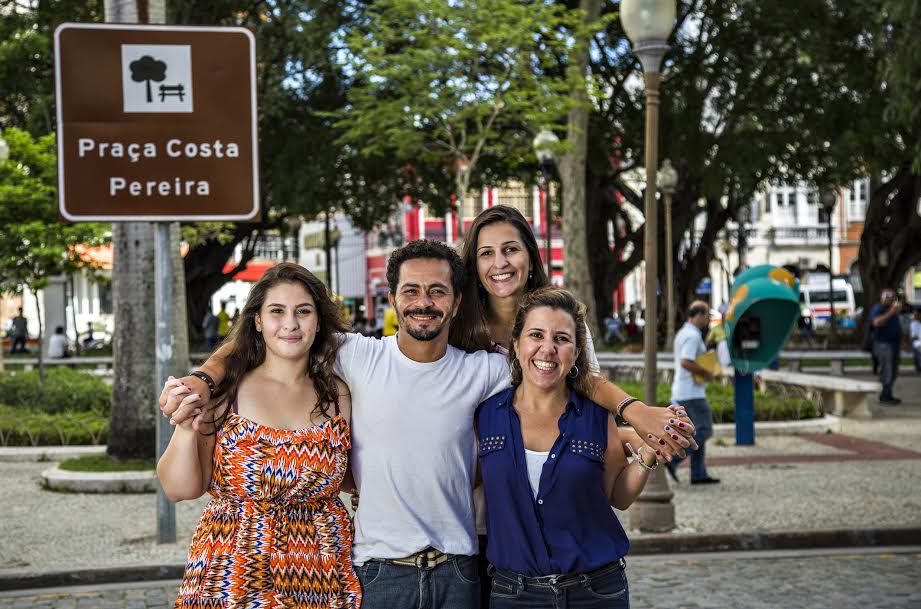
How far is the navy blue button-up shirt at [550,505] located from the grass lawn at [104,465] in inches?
374

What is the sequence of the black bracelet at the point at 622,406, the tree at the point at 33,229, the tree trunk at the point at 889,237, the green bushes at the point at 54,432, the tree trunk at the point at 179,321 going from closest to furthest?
1. the black bracelet at the point at 622,406
2. the tree trunk at the point at 179,321
3. the green bushes at the point at 54,432
4. the tree at the point at 33,229
5. the tree trunk at the point at 889,237

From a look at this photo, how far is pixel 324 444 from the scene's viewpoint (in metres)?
3.92

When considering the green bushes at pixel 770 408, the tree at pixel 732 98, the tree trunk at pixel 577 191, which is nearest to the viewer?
the green bushes at pixel 770 408

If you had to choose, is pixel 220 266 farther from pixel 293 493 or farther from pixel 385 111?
pixel 293 493

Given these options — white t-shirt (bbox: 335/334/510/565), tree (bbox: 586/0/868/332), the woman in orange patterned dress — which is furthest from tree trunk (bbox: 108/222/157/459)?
tree (bbox: 586/0/868/332)

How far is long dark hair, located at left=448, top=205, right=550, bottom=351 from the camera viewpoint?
438cm

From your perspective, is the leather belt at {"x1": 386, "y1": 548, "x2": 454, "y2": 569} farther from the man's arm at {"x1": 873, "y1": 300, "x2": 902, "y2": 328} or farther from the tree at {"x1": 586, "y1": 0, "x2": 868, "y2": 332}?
the tree at {"x1": 586, "y1": 0, "x2": 868, "y2": 332}

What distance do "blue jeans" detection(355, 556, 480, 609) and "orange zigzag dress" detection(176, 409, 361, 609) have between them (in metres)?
0.05

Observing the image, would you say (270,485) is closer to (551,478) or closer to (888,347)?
(551,478)

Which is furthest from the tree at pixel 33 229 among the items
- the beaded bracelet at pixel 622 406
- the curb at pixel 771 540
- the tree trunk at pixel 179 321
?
the beaded bracelet at pixel 622 406

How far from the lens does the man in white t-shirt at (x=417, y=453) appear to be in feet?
12.8

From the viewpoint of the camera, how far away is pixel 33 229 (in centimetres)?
2233

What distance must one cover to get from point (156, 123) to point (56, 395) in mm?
11123

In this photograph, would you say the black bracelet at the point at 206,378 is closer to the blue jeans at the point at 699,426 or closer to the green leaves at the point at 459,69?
the blue jeans at the point at 699,426
